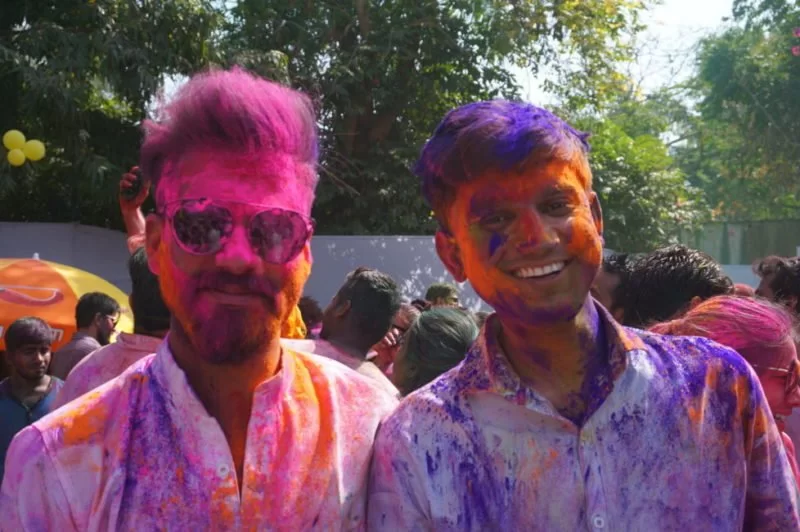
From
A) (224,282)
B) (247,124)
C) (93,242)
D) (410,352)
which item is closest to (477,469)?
(224,282)

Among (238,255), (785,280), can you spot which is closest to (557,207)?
(238,255)

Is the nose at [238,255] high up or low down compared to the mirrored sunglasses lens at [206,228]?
down

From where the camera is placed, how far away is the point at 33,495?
5.95ft

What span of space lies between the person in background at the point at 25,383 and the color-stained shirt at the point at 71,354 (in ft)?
0.69

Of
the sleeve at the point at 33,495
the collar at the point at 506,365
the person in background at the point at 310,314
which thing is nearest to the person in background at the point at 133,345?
the sleeve at the point at 33,495

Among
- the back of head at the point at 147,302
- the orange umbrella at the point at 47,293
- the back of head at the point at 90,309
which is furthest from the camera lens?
the orange umbrella at the point at 47,293

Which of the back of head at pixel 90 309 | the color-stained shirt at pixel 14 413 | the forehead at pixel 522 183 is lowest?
the color-stained shirt at pixel 14 413

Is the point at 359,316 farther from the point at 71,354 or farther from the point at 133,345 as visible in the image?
the point at 71,354

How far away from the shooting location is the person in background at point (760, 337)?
2604 mm

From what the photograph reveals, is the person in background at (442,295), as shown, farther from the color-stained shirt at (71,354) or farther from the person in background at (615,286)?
the person in background at (615,286)

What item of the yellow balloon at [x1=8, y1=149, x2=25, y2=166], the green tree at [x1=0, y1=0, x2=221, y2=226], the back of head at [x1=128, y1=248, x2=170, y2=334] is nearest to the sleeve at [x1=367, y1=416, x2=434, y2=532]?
the back of head at [x1=128, y1=248, x2=170, y2=334]

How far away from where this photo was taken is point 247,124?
1967mm

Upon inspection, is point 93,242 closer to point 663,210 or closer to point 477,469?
point 663,210

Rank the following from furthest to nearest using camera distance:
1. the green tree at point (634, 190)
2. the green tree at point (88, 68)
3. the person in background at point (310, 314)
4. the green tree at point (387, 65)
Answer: the green tree at point (634, 190) < the green tree at point (387, 65) < the green tree at point (88, 68) < the person in background at point (310, 314)
